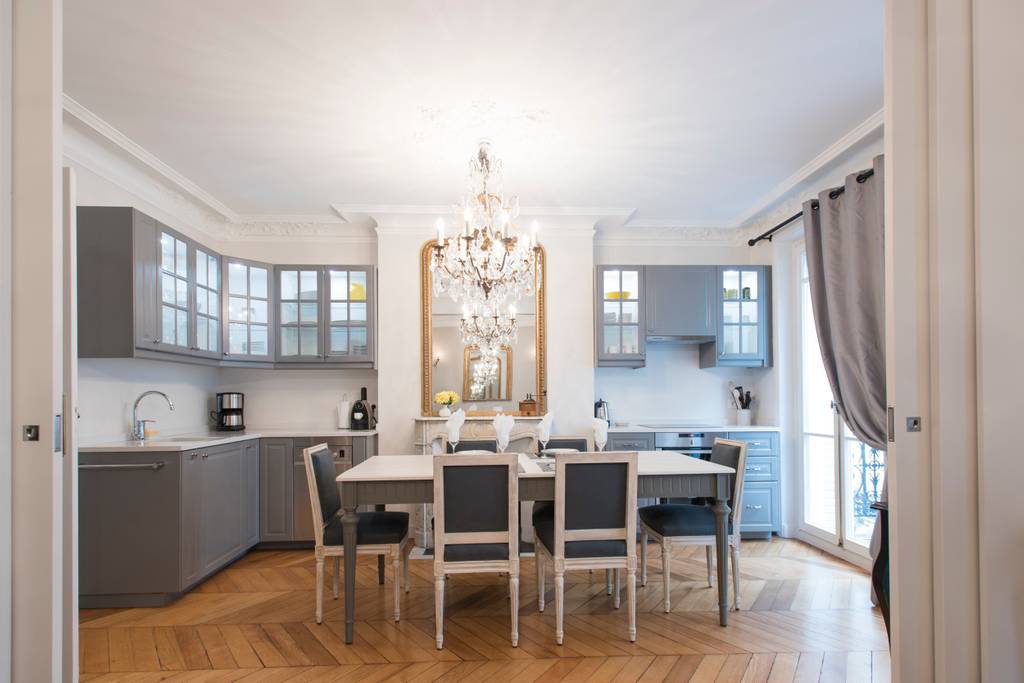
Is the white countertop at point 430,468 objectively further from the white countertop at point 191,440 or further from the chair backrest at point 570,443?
the white countertop at point 191,440

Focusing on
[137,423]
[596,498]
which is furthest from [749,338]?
[137,423]

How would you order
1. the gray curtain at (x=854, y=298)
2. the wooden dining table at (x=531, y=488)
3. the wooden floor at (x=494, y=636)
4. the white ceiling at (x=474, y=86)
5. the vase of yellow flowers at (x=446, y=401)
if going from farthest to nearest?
the vase of yellow flowers at (x=446, y=401)
the gray curtain at (x=854, y=298)
the wooden dining table at (x=531, y=488)
the wooden floor at (x=494, y=636)
the white ceiling at (x=474, y=86)

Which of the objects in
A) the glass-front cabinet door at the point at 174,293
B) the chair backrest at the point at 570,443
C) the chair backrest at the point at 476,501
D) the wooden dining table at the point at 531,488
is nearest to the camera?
the chair backrest at the point at 476,501

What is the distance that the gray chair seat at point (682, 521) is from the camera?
3299 millimetres

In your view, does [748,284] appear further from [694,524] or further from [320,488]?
[320,488]

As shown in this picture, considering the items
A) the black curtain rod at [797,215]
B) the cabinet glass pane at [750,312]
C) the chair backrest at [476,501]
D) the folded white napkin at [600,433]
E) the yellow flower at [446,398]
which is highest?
the black curtain rod at [797,215]

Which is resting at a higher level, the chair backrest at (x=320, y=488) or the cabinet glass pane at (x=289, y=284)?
the cabinet glass pane at (x=289, y=284)

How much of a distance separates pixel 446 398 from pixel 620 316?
5.31 ft

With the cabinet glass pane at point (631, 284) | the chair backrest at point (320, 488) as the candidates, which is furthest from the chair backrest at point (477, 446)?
the cabinet glass pane at point (631, 284)

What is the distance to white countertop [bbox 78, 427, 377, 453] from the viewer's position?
345 cm

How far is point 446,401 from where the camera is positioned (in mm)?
4848

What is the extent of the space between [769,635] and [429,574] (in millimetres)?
2101

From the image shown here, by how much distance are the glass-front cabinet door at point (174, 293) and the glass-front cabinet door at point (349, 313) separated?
116cm

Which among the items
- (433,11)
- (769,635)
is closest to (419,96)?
(433,11)
